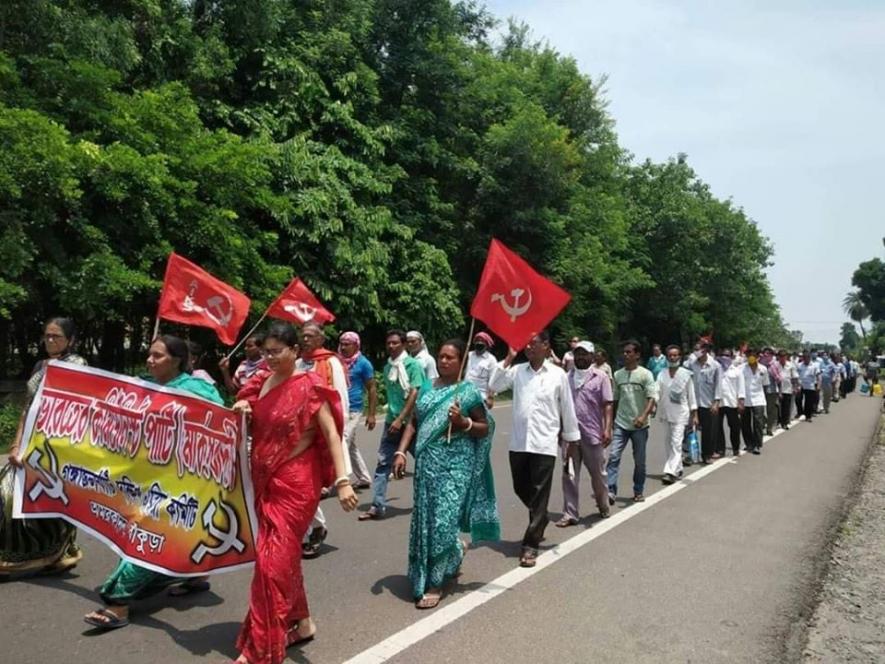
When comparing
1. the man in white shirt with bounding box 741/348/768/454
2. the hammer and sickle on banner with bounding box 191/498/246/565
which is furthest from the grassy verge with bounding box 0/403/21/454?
the man in white shirt with bounding box 741/348/768/454

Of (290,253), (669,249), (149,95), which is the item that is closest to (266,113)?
(290,253)

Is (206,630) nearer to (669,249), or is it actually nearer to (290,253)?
(290,253)

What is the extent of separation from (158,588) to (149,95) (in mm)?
10299

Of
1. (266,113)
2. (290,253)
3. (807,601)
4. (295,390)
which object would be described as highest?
(266,113)

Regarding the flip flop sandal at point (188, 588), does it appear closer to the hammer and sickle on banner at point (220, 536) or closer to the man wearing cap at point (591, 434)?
the hammer and sickle on banner at point (220, 536)

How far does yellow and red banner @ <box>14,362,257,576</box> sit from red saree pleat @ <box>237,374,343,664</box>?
0.89 feet

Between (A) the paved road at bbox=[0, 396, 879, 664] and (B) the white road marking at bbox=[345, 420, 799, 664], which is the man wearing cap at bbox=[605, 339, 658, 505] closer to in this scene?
(B) the white road marking at bbox=[345, 420, 799, 664]

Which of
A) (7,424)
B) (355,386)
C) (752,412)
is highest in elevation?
(355,386)

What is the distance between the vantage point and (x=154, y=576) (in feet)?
13.7

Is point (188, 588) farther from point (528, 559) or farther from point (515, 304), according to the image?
point (515, 304)

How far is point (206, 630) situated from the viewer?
4.09 metres

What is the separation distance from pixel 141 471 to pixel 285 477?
1.16 meters

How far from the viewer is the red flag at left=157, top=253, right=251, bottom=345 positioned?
6.04 m

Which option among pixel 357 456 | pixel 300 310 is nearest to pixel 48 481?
pixel 300 310
